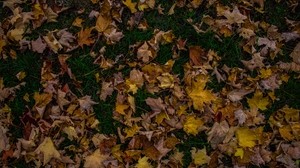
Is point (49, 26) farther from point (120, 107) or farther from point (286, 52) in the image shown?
point (286, 52)

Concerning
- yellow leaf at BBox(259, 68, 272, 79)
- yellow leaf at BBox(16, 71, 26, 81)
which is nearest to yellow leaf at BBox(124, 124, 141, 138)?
yellow leaf at BBox(16, 71, 26, 81)

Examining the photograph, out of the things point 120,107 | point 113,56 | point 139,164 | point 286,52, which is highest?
point 286,52

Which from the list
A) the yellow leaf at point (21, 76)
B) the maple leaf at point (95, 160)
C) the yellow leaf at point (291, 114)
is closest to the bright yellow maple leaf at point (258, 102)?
the yellow leaf at point (291, 114)

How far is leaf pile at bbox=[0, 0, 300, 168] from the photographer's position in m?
3.18

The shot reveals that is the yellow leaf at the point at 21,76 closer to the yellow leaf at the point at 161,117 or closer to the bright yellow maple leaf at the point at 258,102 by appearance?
the yellow leaf at the point at 161,117

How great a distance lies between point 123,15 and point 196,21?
692 millimetres

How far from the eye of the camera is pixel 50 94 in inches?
129

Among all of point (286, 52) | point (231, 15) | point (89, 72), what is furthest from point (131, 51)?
point (286, 52)

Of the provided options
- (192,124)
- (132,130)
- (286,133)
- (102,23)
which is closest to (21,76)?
(102,23)

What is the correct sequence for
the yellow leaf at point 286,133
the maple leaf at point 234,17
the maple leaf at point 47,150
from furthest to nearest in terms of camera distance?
the maple leaf at point 234,17 < the yellow leaf at point 286,133 < the maple leaf at point 47,150

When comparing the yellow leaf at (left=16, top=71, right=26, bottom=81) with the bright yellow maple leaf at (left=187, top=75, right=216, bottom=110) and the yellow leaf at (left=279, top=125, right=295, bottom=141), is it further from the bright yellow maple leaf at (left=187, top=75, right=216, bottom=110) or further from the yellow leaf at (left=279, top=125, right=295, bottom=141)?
the yellow leaf at (left=279, top=125, right=295, bottom=141)

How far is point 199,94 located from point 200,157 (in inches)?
21.2

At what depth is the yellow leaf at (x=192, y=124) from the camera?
10.7 ft

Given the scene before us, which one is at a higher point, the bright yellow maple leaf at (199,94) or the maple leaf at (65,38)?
the maple leaf at (65,38)
